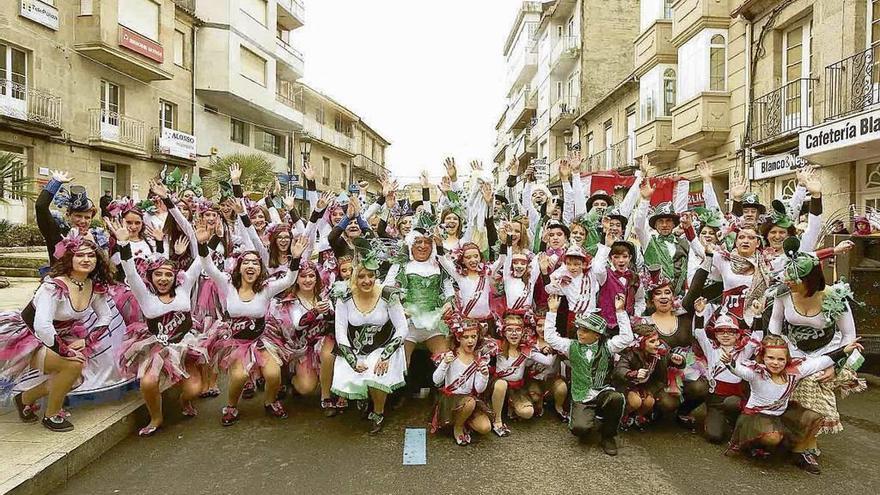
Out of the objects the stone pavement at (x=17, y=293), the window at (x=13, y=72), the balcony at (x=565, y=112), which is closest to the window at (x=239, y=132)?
the window at (x=13, y=72)

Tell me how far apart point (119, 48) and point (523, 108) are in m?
24.9

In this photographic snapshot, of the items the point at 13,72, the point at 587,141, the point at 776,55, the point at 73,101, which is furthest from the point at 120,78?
the point at 776,55

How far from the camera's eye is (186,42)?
82.0 feet

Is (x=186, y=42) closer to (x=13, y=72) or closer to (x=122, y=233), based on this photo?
(x=13, y=72)

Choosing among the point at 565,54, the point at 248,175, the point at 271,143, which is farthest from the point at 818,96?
the point at 271,143

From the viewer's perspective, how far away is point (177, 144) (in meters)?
23.2

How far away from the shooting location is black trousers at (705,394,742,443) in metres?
4.74

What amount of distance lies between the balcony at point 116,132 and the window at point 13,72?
2.46m

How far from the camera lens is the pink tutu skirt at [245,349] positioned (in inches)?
205

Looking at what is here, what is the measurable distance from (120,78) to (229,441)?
66.2ft

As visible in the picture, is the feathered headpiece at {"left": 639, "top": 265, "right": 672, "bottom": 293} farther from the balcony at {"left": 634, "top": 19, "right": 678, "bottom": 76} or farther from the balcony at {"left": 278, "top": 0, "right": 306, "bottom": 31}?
the balcony at {"left": 278, "top": 0, "right": 306, "bottom": 31}

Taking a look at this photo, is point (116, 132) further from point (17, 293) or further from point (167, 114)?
point (17, 293)

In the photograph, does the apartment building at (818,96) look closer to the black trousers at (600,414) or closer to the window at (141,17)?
the black trousers at (600,414)

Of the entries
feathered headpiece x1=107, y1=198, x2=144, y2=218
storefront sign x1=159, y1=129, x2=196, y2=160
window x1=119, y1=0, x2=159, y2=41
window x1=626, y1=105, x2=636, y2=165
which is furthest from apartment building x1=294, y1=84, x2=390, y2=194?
feathered headpiece x1=107, y1=198, x2=144, y2=218
